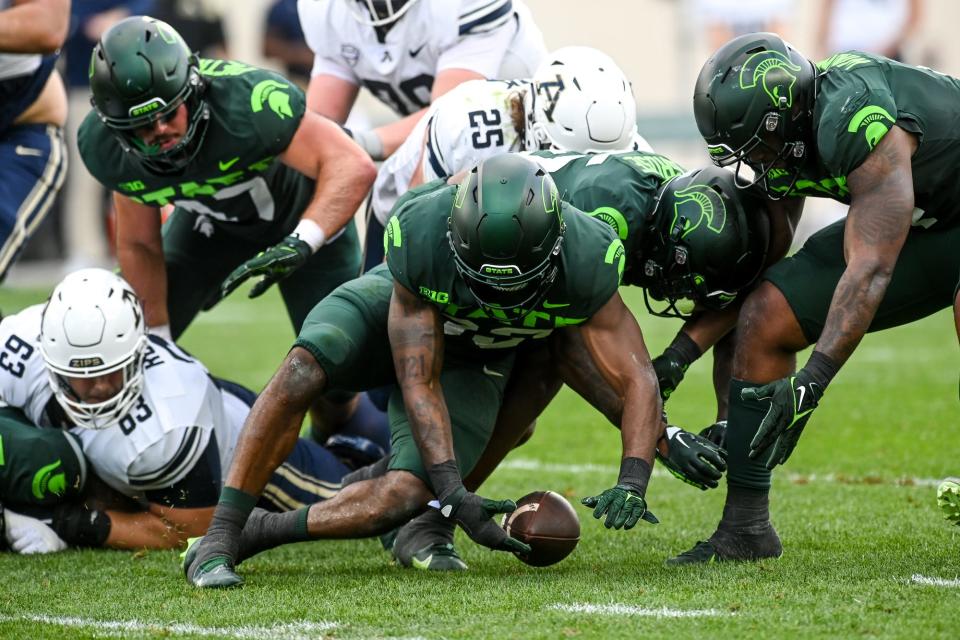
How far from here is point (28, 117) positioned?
629 cm

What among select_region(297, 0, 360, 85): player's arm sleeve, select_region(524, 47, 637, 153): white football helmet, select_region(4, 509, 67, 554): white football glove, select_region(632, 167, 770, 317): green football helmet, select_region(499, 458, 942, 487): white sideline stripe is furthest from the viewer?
select_region(297, 0, 360, 85): player's arm sleeve

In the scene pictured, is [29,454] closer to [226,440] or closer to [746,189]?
[226,440]

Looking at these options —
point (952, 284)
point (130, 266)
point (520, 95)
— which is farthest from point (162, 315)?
point (952, 284)

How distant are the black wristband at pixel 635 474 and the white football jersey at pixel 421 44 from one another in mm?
2483

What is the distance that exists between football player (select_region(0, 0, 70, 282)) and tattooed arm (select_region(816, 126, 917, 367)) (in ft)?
11.1

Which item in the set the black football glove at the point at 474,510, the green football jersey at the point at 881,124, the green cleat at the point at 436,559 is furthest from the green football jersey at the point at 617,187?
the green cleat at the point at 436,559

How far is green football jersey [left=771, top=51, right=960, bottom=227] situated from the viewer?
4.27 meters

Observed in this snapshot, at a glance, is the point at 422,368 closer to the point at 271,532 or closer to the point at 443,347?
the point at 443,347

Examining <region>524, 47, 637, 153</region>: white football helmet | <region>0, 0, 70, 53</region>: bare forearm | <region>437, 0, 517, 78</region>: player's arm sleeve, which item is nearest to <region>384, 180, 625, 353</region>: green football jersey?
<region>524, 47, 637, 153</region>: white football helmet

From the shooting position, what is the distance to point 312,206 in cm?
541

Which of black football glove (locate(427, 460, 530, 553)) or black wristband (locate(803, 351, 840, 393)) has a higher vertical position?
black wristband (locate(803, 351, 840, 393))

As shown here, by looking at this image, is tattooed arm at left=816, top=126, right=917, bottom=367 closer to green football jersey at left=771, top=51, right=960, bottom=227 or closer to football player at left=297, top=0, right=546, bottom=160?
green football jersey at left=771, top=51, right=960, bottom=227

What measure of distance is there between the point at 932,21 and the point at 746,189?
14.9 m

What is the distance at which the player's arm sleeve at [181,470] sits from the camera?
499cm
